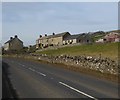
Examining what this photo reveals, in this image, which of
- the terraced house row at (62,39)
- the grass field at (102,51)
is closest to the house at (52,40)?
the terraced house row at (62,39)

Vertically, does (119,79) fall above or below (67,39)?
below

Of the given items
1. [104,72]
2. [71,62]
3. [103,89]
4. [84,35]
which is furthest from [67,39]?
[103,89]

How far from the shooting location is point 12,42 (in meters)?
172

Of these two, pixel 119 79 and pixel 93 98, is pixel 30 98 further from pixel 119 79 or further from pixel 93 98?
pixel 119 79

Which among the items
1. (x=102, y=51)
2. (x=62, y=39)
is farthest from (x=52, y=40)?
(x=102, y=51)

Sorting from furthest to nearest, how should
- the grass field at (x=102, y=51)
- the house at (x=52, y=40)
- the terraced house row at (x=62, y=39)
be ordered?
the house at (x=52, y=40) < the terraced house row at (x=62, y=39) < the grass field at (x=102, y=51)

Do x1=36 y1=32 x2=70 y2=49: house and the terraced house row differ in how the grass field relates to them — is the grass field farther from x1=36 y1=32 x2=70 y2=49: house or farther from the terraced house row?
x1=36 y1=32 x2=70 y2=49: house

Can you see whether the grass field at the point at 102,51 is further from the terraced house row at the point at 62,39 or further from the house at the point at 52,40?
the house at the point at 52,40

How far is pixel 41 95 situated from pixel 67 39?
117m

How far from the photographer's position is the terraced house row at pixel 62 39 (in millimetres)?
122250

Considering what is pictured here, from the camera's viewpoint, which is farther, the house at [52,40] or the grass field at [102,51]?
the house at [52,40]

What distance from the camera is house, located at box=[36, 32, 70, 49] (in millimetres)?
136500

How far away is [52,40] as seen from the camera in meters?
144

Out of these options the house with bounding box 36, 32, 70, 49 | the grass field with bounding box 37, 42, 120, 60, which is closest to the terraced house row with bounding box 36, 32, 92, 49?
the house with bounding box 36, 32, 70, 49
